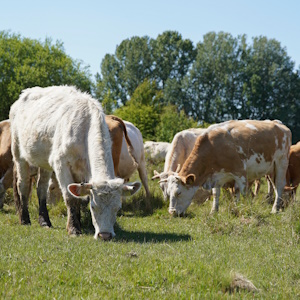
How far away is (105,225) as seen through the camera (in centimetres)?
729

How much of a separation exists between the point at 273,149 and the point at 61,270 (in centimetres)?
824

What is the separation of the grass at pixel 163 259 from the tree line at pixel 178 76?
30418 millimetres

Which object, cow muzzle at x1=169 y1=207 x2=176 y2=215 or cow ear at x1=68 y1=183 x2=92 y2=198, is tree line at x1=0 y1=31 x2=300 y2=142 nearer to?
cow muzzle at x1=169 y1=207 x2=176 y2=215

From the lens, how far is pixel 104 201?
7285mm

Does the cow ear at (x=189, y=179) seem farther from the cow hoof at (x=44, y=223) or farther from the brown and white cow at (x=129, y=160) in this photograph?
the cow hoof at (x=44, y=223)

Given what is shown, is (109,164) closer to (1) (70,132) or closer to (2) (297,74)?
(1) (70,132)

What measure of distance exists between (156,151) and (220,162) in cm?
1477

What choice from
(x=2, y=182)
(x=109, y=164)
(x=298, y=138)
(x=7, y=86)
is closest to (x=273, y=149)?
(x=109, y=164)

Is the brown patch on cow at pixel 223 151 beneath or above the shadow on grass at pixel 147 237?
above

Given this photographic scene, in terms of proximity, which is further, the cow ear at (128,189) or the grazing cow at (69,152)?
the cow ear at (128,189)

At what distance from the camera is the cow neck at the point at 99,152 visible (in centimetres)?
748

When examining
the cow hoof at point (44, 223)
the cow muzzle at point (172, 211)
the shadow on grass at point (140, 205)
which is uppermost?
the cow hoof at point (44, 223)

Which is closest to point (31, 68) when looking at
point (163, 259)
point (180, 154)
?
point (180, 154)

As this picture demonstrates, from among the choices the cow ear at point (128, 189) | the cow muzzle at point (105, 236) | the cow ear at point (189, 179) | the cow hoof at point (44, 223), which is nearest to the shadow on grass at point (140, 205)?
the cow ear at point (189, 179)
